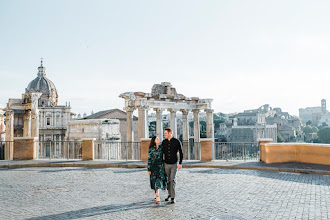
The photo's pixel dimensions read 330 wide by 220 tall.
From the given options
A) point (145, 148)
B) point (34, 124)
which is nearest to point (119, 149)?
point (34, 124)

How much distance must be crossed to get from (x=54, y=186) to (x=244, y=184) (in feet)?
19.7

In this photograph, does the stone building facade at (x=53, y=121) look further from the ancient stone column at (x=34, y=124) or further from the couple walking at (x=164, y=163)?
the couple walking at (x=164, y=163)

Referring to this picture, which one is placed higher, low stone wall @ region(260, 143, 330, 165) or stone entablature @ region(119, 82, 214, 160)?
stone entablature @ region(119, 82, 214, 160)

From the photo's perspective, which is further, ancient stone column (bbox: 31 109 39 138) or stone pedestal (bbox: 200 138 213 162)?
ancient stone column (bbox: 31 109 39 138)

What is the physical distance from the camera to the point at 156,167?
23.6 feet

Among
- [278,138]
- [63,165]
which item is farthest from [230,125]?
[63,165]

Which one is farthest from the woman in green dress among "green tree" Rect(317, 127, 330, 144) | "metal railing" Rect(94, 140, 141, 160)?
"green tree" Rect(317, 127, 330, 144)

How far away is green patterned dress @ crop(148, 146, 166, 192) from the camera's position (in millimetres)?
7121

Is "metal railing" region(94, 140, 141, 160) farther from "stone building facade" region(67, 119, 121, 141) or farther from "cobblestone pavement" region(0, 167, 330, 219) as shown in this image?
"cobblestone pavement" region(0, 167, 330, 219)

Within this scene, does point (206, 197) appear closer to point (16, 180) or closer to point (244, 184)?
point (244, 184)

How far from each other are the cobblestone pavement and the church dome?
66.5m

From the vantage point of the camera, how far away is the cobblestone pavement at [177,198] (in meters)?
6.06

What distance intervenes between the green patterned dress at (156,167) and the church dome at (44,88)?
70319mm

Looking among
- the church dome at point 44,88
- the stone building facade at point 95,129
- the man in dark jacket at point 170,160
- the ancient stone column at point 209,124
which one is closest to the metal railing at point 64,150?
the stone building facade at point 95,129
